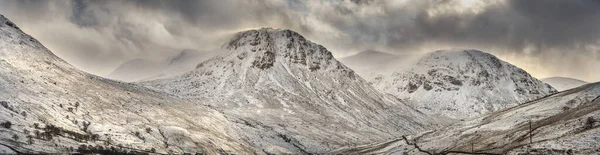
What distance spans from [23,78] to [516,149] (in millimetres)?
112993

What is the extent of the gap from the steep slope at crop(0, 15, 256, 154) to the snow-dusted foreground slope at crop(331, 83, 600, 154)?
51131 mm

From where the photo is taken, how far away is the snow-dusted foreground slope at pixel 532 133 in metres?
72.4

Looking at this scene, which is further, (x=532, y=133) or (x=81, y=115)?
(x=81, y=115)

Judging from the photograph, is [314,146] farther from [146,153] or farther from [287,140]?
[146,153]

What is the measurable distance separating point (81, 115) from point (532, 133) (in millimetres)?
97040

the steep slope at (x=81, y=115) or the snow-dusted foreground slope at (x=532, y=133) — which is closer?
the snow-dusted foreground slope at (x=532, y=133)

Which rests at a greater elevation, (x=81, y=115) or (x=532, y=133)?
(x=532, y=133)

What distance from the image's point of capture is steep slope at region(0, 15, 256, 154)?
100m

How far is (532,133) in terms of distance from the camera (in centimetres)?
8844

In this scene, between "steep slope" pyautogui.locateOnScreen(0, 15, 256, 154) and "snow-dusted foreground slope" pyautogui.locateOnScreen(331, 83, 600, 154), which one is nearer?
"snow-dusted foreground slope" pyautogui.locateOnScreen(331, 83, 600, 154)

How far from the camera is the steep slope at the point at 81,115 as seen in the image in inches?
3957

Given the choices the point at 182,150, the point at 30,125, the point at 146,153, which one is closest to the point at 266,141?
the point at 182,150

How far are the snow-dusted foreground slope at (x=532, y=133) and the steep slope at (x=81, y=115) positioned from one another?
51131 millimetres

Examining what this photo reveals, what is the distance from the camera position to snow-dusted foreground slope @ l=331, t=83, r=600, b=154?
72438 millimetres
